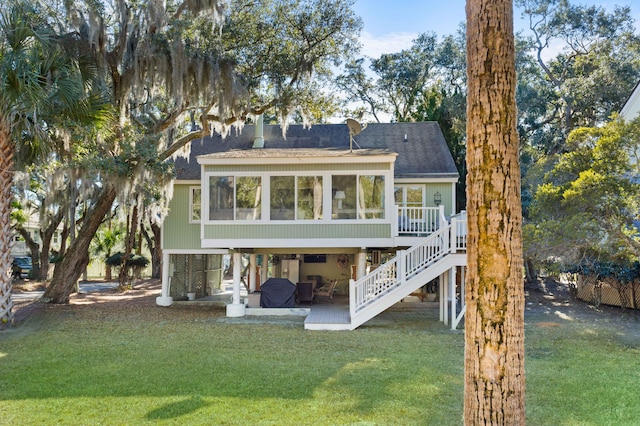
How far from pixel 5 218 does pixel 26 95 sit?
9.16 ft

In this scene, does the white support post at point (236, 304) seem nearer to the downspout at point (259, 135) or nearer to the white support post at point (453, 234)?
the downspout at point (259, 135)

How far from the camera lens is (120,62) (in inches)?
568

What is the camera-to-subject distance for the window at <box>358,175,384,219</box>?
1404 cm

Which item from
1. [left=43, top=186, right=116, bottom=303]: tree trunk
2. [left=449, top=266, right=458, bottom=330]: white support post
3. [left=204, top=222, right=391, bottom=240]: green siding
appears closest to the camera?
[left=449, top=266, right=458, bottom=330]: white support post

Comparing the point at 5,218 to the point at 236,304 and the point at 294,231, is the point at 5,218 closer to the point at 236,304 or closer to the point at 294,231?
the point at 236,304

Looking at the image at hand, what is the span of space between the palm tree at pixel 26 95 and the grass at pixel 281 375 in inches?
107

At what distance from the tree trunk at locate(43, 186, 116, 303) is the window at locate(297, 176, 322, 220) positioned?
18.5 ft

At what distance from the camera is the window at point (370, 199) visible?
1404cm

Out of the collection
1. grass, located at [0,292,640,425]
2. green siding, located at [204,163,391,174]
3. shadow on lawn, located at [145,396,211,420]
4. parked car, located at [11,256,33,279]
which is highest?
green siding, located at [204,163,391,174]

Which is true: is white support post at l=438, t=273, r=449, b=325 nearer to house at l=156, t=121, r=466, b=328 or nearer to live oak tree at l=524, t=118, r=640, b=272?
house at l=156, t=121, r=466, b=328

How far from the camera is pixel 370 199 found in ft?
46.1

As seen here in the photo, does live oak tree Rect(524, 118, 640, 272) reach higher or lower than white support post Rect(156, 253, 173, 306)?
higher

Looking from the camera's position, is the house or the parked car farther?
the parked car

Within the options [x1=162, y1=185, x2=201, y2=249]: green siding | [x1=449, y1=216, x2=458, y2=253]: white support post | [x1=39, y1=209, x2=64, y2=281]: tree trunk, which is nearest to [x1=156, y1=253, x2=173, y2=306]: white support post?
[x1=162, y1=185, x2=201, y2=249]: green siding
